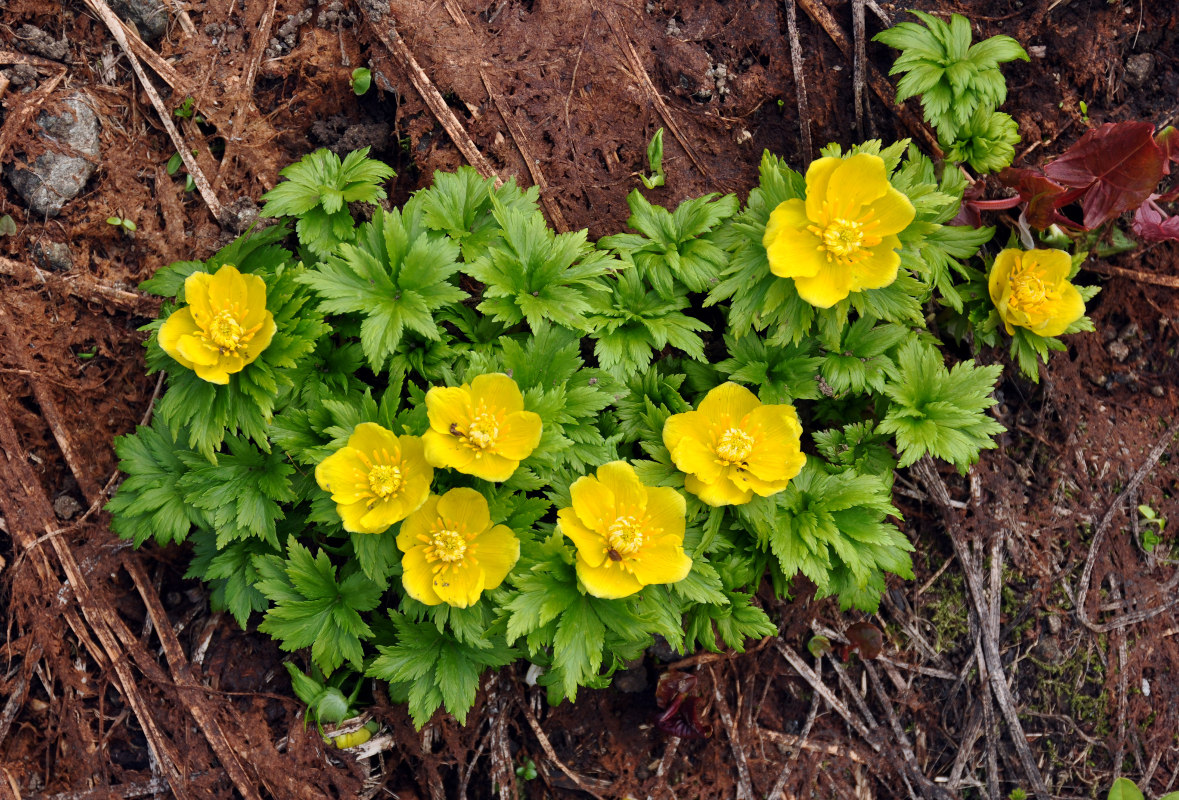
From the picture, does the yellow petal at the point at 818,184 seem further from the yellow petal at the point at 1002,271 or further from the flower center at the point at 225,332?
the flower center at the point at 225,332

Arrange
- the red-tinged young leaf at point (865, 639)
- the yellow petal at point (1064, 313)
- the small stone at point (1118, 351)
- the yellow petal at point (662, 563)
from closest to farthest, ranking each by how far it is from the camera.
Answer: the yellow petal at point (662, 563) → the yellow petal at point (1064, 313) → the red-tinged young leaf at point (865, 639) → the small stone at point (1118, 351)

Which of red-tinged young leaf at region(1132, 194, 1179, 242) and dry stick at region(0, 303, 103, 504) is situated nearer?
dry stick at region(0, 303, 103, 504)

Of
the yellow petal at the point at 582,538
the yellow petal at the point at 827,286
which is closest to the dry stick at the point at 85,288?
the yellow petal at the point at 582,538

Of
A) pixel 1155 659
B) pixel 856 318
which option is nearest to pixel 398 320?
pixel 856 318

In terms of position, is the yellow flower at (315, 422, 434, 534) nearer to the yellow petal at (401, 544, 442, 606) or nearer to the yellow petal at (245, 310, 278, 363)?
the yellow petal at (401, 544, 442, 606)

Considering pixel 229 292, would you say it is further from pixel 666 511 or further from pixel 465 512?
pixel 666 511

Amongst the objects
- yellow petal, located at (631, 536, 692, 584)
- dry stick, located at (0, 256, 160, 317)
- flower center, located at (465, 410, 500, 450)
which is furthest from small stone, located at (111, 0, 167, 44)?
yellow petal, located at (631, 536, 692, 584)

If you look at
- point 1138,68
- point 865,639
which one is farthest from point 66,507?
point 1138,68
